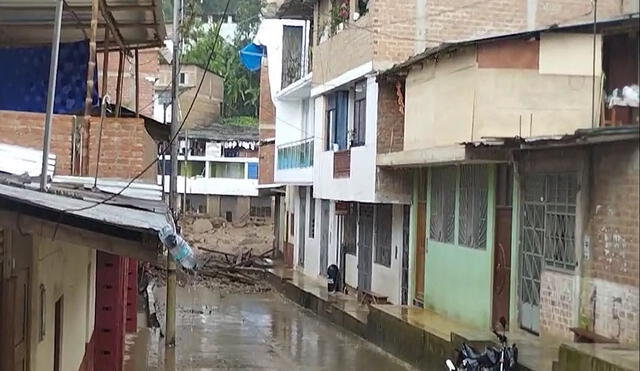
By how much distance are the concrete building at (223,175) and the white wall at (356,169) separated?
3189 centimetres

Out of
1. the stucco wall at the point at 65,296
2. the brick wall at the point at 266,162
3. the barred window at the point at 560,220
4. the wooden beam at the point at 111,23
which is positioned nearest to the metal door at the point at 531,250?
the barred window at the point at 560,220

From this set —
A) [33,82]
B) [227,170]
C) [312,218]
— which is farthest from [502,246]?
[227,170]

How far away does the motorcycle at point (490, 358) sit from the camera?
12578 mm

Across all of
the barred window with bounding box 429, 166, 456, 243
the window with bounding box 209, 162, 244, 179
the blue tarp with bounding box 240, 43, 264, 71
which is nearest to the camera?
the barred window with bounding box 429, 166, 456, 243

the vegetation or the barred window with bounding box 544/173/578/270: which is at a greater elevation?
the vegetation

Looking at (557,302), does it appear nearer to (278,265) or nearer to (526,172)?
(526,172)

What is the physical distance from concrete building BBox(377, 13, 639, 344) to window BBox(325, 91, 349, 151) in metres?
5.04

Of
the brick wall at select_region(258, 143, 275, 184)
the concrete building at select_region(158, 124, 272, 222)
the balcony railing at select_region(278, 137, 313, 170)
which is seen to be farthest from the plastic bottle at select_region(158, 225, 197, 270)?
the concrete building at select_region(158, 124, 272, 222)

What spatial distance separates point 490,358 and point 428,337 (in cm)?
374

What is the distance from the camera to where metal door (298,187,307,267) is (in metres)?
34.2

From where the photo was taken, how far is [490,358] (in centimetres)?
1280

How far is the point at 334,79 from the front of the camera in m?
24.8

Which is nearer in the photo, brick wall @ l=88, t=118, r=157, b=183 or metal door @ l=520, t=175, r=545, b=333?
brick wall @ l=88, t=118, r=157, b=183

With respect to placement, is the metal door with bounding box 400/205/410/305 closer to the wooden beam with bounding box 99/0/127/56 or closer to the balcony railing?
the balcony railing
